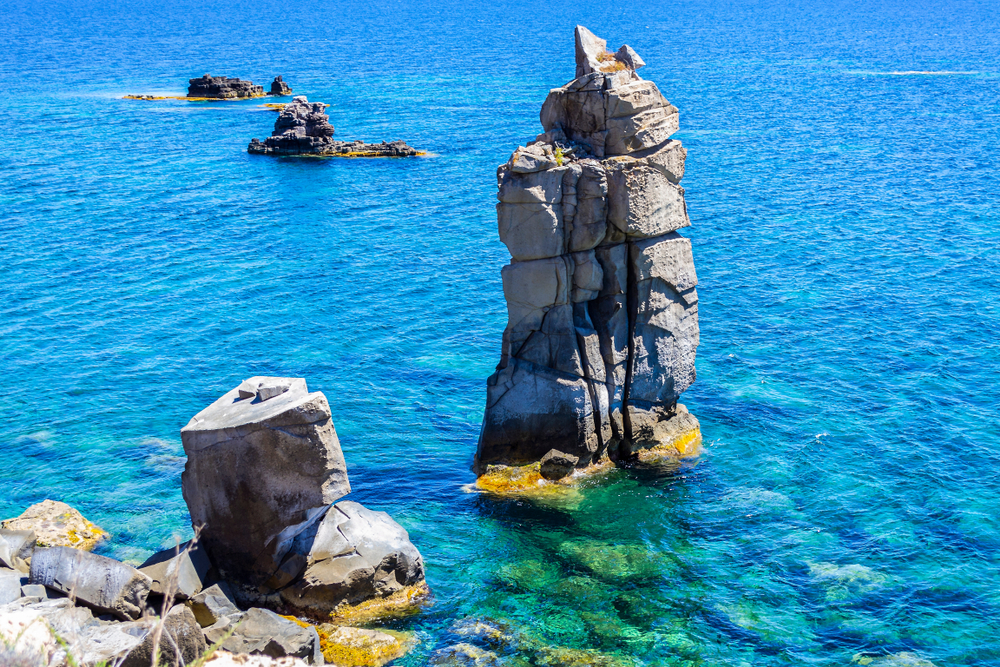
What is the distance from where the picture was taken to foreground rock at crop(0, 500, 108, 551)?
26453mm

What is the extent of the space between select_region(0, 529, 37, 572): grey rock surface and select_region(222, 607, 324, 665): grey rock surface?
528 cm

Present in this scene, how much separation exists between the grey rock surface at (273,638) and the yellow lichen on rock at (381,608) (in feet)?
7.48

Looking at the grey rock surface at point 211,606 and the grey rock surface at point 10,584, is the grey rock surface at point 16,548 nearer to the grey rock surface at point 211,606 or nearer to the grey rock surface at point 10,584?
the grey rock surface at point 10,584

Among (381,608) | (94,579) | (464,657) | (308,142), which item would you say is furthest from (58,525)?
(308,142)

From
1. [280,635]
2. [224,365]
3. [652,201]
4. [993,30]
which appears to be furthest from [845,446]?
[993,30]

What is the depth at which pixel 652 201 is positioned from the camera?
2942 cm

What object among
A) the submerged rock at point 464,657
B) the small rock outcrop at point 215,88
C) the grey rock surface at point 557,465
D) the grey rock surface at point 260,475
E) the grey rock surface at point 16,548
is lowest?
the submerged rock at point 464,657

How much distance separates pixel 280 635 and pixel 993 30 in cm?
17285

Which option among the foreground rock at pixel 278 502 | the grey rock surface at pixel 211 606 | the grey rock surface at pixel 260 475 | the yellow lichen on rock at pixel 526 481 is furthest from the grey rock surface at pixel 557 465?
the grey rock surface at pixel 211 606

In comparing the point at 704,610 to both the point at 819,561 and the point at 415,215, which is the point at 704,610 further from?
the point at 415,215

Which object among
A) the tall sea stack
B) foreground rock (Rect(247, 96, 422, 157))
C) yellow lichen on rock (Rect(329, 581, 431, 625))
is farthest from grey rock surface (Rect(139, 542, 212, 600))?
foreground rock (Rect(247, 96, 422, 157))

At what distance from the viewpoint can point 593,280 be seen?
2966 centimetres

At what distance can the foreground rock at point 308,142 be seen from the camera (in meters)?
82.2

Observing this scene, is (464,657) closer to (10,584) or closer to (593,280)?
(10,584)
